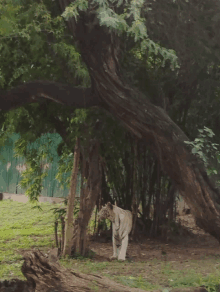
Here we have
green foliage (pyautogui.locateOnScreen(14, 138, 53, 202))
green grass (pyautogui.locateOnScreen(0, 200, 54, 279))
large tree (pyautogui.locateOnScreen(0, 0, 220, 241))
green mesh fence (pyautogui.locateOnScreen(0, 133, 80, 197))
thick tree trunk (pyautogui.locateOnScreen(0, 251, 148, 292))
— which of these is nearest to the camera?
thick tree trunk (pyautogui.locateOnScreen(0, 251, 148, 292))

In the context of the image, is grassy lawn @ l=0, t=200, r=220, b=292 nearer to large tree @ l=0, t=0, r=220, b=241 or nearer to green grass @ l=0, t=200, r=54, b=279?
green grass @ l=0, t=200, r=54, b=279

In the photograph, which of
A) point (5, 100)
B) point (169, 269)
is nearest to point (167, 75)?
point (5, 100)

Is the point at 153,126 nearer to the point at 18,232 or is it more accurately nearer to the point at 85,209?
the point at 85,209

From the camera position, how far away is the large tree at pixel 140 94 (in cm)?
630

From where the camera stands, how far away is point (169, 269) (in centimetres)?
634

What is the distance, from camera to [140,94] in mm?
6703

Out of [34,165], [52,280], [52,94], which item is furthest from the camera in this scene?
[34,165]

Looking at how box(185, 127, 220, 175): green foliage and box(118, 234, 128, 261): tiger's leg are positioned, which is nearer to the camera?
box(185, 127, 220, 175): green foliage

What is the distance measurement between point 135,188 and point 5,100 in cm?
297

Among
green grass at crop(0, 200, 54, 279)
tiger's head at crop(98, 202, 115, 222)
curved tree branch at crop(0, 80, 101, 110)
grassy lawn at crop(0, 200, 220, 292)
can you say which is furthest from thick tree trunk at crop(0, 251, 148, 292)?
curved tree branch at crop(0, 80, 101, 110)

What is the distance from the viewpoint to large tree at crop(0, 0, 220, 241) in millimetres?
6297

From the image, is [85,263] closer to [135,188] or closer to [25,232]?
[135,188]

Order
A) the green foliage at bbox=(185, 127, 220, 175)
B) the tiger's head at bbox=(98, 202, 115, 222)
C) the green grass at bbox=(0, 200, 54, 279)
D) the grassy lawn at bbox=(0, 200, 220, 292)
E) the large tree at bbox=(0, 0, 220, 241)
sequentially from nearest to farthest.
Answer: the grassy lawn at bbox=(0, 200, 220, 292)
the large tree at bbox=(0, 0, 220, 241)
the green foliage at bbox=(185, 127, 220, 175)
the tiger's head at bbox=(98, 202, 115, 222)
the green grass at bbox=(0, 200, 54, 279)

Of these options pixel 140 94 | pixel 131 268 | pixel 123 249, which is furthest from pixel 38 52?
pixel 131 268
